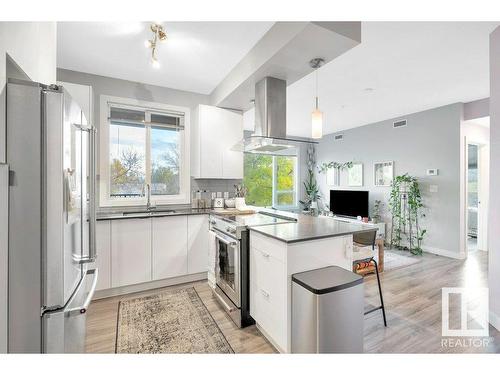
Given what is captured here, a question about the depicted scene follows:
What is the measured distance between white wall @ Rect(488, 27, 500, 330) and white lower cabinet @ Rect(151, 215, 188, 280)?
3141 mm

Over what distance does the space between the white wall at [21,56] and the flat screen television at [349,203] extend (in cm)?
554

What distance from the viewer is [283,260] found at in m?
1.61

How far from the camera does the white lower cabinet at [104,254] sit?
254cm

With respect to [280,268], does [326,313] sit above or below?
below

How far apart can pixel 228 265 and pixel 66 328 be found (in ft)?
4.35

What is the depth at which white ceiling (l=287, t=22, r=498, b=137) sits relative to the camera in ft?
7.07

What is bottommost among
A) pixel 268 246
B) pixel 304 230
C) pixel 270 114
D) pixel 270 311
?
pixel 270 311

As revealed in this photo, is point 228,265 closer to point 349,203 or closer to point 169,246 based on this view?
Answer: point 169,246

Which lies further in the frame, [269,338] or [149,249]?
[149,249]

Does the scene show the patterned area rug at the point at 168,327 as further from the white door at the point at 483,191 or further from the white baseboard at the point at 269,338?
the white door at the point at 483,191

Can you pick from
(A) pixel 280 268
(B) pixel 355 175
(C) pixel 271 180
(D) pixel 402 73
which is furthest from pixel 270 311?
(C) pixel 271 180

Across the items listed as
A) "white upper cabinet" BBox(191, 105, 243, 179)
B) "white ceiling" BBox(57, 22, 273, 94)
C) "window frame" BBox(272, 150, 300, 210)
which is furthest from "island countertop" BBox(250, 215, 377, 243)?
"window frame" BBox(272, 150, 300, 210)

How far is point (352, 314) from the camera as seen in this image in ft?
4.99

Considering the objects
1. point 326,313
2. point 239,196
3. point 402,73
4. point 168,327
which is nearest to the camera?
point 326,313
